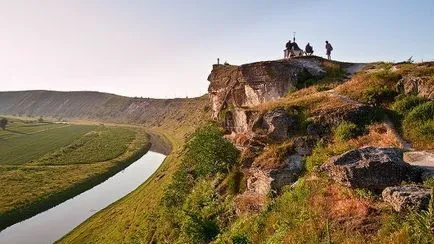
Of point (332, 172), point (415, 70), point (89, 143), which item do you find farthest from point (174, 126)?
point (332, 172)

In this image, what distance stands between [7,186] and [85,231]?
26808mm

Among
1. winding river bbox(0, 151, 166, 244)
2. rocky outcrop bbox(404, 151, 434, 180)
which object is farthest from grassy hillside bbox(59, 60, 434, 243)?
winding river bbox(0, 151, 166, 244)

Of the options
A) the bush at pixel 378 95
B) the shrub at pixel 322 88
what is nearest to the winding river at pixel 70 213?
the shrub at pixel 322 88

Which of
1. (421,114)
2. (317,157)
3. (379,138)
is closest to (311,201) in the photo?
(317,157)

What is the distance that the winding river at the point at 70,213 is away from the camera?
5147 cm

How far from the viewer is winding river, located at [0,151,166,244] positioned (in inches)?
2026

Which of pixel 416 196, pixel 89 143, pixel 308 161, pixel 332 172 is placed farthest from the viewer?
pixel 89 143

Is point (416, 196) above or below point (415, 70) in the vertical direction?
below

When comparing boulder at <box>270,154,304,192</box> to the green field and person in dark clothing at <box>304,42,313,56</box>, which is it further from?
the green field

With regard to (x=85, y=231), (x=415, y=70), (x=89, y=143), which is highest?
(x=415, y=70)

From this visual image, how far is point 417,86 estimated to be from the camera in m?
30.1

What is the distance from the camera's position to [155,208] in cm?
5031

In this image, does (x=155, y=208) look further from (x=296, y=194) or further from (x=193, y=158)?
(x=296, y=194)

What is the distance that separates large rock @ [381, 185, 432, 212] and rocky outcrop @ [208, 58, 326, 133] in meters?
22.2
